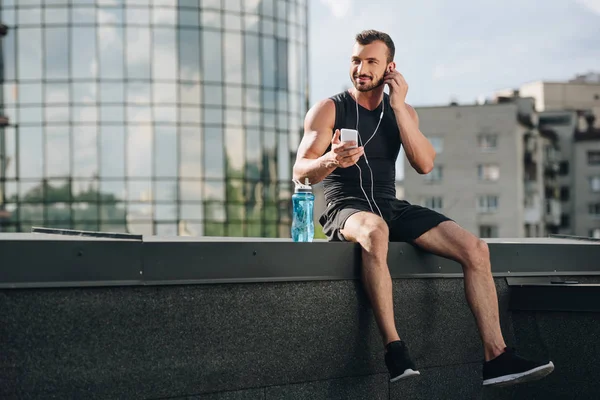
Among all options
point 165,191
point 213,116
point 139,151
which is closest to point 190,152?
point 213,116

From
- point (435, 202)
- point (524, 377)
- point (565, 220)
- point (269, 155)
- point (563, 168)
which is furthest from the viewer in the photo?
point (565, 220)

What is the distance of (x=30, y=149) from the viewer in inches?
1419

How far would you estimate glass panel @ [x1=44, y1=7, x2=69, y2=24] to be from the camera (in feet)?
119

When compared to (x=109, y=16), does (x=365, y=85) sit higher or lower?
lower

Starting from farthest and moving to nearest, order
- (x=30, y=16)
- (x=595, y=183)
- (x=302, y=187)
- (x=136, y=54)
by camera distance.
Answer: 1. (x=595, y=183)
2. (x=136, y=54)
3. (x=30, y=16)
4. (x=302, y=187)

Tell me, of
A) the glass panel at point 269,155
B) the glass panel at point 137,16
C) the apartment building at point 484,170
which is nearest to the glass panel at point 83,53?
the glass panel at point 137,16

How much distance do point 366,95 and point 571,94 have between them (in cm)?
9552

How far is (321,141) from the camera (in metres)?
5.20

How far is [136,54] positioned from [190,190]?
18.6 ft

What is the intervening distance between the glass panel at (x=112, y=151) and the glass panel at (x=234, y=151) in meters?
4.16

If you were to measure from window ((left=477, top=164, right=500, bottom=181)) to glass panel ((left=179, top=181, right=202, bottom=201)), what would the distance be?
43.0 m

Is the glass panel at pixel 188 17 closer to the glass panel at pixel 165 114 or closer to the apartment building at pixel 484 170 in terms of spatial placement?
the glass panel at pixel 165 114

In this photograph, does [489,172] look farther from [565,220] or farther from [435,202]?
[565,220]

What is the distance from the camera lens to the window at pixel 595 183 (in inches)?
3440
